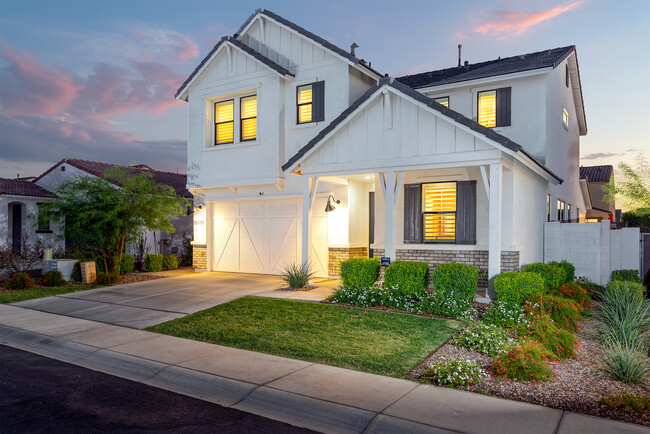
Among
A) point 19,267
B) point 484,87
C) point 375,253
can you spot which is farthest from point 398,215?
point 19,267

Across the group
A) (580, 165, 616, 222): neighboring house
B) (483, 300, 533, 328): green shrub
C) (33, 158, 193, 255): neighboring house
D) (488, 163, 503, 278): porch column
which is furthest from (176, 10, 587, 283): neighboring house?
(580, 165, 616, 222): neighboring house

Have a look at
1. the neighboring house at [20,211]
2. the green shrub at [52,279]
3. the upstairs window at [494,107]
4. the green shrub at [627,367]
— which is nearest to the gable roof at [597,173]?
the upstairs window at [494,107]

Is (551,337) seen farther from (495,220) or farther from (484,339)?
(495,220)

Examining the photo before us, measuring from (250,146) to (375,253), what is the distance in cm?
616

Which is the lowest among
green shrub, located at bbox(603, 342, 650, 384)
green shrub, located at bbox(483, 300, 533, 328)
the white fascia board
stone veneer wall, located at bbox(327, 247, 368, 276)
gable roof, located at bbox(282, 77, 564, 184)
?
green shrub, located at bbox(603, 342, 650, 384)

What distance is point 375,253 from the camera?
1285 centimetres

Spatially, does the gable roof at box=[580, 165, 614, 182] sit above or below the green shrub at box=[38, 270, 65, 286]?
above

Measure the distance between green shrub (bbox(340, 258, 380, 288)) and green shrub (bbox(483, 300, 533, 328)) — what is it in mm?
3032

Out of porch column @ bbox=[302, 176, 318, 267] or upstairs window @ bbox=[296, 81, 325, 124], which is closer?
porch column @ bbox=[302, 176, 318, 267]

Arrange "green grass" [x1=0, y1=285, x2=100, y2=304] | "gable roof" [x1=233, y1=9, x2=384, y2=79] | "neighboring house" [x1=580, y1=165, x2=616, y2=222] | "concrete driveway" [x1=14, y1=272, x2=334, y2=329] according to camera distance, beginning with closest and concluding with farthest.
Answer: "concrete driveway" [x1=14, y1=272, x2=334, y2=329] → "green grass" [x1=0, y1=285, x2=100, y2=304] → "gable roof" [x1=233, y1=9, x2=384, y2=79] → "neighboring house" [x1=580, y1=165, x2=616, y2=222]

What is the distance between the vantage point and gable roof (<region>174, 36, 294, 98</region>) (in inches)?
599

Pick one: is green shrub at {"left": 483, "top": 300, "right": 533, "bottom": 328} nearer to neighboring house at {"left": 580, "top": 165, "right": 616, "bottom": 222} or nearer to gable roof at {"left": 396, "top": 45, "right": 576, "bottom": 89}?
gable roof at {"left": 396, "top": 45, "right": 576, "bottom": 89}

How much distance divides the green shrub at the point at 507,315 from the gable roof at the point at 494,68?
25.7 ft

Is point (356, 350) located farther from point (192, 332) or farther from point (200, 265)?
point (200, 265)
